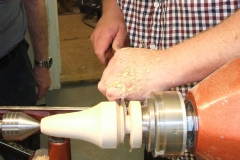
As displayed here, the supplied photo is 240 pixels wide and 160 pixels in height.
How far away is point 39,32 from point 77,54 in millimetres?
1165

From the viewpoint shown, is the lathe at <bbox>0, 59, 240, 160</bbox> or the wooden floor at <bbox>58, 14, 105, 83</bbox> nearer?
the lathe at <bbox>0, 59, 240, 160</bbox>

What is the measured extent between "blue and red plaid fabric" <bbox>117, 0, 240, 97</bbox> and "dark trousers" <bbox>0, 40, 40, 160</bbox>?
1.72 feet

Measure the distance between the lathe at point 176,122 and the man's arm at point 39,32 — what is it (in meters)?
0.95

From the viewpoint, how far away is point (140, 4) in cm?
86

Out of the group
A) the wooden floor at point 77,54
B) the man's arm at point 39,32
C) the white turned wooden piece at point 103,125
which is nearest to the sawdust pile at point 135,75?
the white turned wooden piece at point 103,125

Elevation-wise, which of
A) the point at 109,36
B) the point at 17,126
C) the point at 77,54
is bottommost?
the point at 77,54

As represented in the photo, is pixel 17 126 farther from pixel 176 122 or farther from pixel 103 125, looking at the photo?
pixel 176 122

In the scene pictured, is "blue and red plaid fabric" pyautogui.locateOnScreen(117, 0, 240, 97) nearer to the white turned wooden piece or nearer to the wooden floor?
the white turned wooden piece

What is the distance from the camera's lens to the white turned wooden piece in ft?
1.53

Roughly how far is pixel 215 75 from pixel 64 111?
10.9 inches

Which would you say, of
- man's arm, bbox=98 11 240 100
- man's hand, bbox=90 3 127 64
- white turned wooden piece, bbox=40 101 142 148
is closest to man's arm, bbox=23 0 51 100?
man's hand, bbox=90 3 127 64

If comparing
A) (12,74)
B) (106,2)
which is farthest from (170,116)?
(12,74)

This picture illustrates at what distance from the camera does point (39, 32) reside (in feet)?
4.60

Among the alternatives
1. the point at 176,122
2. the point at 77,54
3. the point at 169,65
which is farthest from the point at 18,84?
the point at 77,54
